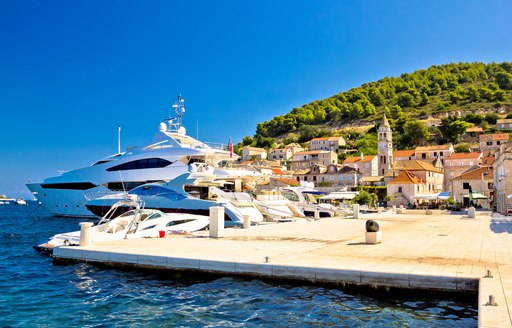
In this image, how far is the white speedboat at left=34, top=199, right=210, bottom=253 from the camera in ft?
50.6

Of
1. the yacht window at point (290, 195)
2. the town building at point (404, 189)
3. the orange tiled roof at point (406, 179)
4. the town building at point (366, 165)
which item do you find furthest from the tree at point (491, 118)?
the yacht window at point (290, 195)

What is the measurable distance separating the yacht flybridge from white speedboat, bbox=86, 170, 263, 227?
9.32 feet

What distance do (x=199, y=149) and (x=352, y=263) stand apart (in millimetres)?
22659

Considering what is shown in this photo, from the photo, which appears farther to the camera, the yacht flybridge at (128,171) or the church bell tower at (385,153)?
the church bell tower at (385,153)

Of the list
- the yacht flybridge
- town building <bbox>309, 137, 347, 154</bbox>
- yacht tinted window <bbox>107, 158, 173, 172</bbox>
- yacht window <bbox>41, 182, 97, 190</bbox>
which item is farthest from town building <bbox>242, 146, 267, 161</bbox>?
yacht tinted window <bbox>107, 158, 173, 172</bbox>

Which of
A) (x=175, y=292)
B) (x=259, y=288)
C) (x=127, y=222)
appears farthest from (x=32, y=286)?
(x=127, y=222)

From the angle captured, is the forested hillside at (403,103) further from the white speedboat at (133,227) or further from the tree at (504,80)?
the white speedboat at (133,227)

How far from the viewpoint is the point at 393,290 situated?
8203mm

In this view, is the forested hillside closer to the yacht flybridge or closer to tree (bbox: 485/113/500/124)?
tree (bbox: 485/113/500/124)

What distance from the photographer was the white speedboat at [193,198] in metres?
23.0

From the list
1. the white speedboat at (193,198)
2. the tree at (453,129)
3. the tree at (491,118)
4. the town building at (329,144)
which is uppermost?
the tree at (491,118)

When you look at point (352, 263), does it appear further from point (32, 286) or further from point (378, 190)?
point (378, 190)

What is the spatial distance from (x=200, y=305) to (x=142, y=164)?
997 inches

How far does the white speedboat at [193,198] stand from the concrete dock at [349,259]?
7.72m
